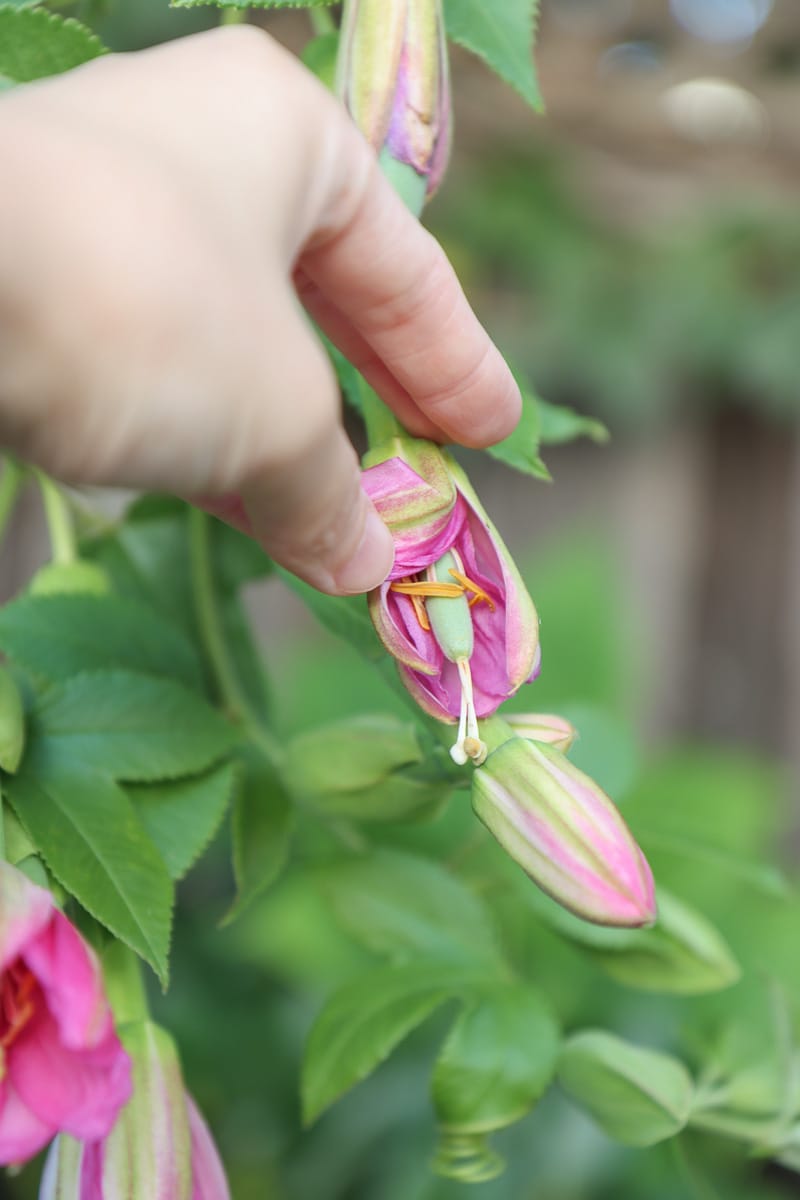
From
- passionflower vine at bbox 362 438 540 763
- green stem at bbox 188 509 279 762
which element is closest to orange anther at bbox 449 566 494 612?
passionflower vine at bbox 362 438 540 763

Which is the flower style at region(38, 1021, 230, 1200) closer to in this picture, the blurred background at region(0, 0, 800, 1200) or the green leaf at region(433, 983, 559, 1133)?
the green leaf at region(433, 983, 559, 1133)

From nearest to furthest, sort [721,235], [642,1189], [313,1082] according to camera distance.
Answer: [313,1082], [642,1189], [721,235]

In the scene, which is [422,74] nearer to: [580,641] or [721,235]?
[580,641]

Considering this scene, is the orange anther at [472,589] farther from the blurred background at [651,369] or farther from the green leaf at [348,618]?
the blurred background at [651,369]

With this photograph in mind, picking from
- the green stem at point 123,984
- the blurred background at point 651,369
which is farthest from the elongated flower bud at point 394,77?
the blurred background at point 651,369

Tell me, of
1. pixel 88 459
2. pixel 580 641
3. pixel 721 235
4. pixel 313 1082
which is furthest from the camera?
pixel 721 235

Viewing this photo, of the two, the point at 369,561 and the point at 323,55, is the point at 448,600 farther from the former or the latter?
the point at 323,55

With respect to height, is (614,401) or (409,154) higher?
(409,154)

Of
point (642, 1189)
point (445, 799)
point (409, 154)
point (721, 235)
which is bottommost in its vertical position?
point (642, 1189)

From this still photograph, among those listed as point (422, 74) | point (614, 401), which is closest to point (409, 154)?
point (422, 74)

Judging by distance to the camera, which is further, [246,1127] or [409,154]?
[246,1127]
